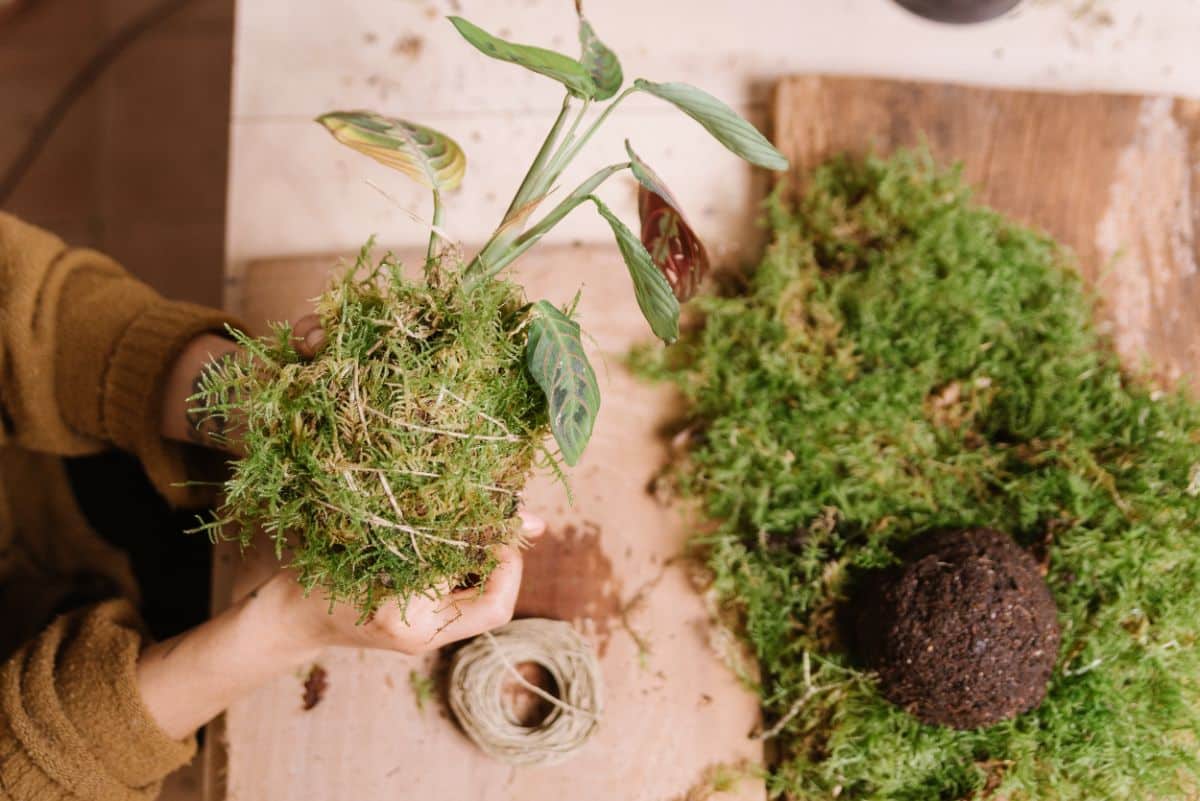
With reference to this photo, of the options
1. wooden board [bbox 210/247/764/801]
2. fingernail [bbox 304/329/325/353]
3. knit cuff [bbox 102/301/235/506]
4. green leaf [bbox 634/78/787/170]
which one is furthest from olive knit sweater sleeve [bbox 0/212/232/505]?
green leaf [bbox 634/78/787/170]

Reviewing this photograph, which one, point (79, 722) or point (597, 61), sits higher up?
point (597, 61)

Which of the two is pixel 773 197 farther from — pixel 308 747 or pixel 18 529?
pixel 18 529

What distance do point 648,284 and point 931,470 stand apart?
69 cm

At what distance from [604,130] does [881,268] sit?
0.53 m

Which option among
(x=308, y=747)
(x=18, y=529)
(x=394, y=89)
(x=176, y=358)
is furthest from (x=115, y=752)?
(x=394, y=89)

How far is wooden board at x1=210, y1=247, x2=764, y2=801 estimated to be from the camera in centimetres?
131

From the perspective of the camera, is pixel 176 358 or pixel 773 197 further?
pixel 773 197

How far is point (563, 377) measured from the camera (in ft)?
2.76

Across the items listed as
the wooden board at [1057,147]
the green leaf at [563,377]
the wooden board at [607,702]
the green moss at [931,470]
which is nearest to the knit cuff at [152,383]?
the wooden board at [607,702]

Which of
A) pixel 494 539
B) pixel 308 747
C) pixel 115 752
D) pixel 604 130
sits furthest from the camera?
pixel 604 130

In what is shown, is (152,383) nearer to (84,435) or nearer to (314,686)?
(84,435)

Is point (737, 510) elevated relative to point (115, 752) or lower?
elevated

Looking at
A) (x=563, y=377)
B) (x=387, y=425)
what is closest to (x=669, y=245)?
(x=563, y=377)

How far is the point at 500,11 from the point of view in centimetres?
154
